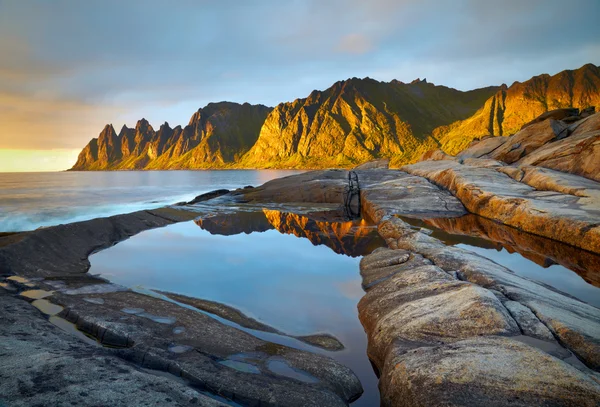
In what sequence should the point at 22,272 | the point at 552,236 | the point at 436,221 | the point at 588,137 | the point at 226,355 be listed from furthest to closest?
the point at 588,137
the point at 436,221
the point at 552,236
the point at 22,272
the point at 226,355

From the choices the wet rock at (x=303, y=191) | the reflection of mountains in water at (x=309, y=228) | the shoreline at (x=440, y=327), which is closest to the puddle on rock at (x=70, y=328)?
the shoreline at (x=440, y=327)

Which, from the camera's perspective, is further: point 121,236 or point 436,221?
point 436,221

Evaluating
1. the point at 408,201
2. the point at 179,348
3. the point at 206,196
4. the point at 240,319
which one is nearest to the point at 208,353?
the point at 179,348

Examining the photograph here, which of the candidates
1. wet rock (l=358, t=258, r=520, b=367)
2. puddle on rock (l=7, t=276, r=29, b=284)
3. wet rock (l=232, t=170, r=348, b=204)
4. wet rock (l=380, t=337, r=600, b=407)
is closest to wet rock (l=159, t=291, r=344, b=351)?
wet rock (l=358, t=258, r=520, b=367)

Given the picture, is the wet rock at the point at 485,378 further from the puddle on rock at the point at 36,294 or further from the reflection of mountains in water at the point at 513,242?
the reflection of mountains in water at the point at 513,242

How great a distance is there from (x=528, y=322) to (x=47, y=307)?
10232 mm

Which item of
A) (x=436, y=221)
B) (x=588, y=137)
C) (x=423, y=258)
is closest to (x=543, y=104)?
(x=588, y=137)

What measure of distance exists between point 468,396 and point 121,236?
1740cm

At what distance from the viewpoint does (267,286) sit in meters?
10.4

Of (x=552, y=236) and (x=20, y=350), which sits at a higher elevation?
(x=20, y=350)

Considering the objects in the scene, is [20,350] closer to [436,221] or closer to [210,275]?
[210,275]

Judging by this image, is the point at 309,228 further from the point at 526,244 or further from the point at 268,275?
the point at 526,244

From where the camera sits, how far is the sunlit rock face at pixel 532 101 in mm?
129875

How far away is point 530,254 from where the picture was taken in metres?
13.5
